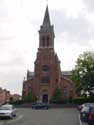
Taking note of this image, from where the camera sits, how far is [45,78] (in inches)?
3696

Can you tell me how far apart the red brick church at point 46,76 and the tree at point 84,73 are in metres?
19.9

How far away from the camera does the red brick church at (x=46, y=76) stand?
9225 centimetres

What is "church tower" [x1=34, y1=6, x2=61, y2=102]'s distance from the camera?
92188 millimetres

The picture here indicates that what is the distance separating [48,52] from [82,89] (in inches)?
1025

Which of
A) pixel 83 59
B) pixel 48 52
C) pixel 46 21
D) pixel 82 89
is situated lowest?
pixel 82 89

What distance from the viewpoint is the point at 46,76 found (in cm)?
9394

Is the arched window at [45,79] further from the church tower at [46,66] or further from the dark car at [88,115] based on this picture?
the dark car at [88,115]

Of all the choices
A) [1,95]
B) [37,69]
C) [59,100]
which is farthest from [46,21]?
[1,95]

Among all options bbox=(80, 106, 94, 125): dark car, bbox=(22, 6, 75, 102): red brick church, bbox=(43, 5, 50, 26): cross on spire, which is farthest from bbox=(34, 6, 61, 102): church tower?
bbox=(80, 106, 94, 125): dark car

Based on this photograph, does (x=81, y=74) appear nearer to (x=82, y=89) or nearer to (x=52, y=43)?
(x=82, y=89)

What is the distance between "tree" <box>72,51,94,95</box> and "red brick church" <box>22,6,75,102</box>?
19932mm

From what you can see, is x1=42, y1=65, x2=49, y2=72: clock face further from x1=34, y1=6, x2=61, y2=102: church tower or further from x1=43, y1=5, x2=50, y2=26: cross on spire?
x1=43, y1=5, x2=50, y2=26: cross on spire

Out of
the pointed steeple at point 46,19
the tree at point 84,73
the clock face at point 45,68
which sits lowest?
the tree at point 84,73

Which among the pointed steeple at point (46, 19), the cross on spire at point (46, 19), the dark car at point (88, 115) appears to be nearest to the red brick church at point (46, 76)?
the pointed steeple at point (46, 19)
